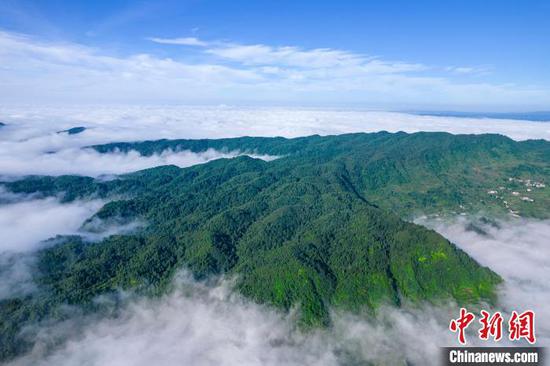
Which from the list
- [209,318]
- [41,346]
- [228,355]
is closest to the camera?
[228,355]

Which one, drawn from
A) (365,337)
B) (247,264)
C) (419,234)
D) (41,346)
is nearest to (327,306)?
(365,337)

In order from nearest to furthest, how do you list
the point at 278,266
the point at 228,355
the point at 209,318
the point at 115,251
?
the point at 228,355
the point at 209,318
the point at 278,266
the point at 115,251

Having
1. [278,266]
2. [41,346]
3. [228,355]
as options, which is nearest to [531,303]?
[278,266]

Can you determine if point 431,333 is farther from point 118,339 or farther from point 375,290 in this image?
point 118,339

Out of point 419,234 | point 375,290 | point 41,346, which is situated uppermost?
point 419,234

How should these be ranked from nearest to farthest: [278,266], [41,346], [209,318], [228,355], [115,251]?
[228,355] → [41,346] → [209,318] → [278,266] → [115,251]

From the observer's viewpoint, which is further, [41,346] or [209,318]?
[209,318]

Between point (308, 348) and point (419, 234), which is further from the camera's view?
point (419, 234)

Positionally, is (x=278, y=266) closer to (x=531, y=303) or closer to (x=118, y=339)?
(x=118, y=339)

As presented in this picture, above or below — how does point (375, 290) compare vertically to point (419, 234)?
below
